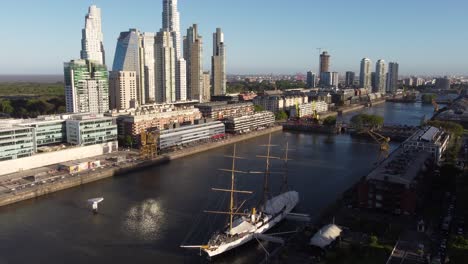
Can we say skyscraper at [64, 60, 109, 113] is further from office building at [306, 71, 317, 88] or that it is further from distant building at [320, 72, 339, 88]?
distant building at [320, 72, 339, 88]

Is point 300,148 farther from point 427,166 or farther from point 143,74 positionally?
point 143,74

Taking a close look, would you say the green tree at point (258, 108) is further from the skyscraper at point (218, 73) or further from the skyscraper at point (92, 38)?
the skyscraper at point (92, 38)

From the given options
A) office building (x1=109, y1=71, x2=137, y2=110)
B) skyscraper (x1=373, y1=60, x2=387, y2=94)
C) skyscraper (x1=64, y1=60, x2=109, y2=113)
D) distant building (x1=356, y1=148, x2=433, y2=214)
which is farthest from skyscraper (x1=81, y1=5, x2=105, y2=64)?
skyscraper (x1=373, y1=60, x2=387, y2=94)

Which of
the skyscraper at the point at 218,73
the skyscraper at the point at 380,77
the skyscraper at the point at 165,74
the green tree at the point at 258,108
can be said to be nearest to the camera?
the green tree at the point at 258,108

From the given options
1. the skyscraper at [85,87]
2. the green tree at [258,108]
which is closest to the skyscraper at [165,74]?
the skyscraper at [85,87]

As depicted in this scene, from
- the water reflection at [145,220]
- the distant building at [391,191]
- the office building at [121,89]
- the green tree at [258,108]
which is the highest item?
the office building at [121,89]
